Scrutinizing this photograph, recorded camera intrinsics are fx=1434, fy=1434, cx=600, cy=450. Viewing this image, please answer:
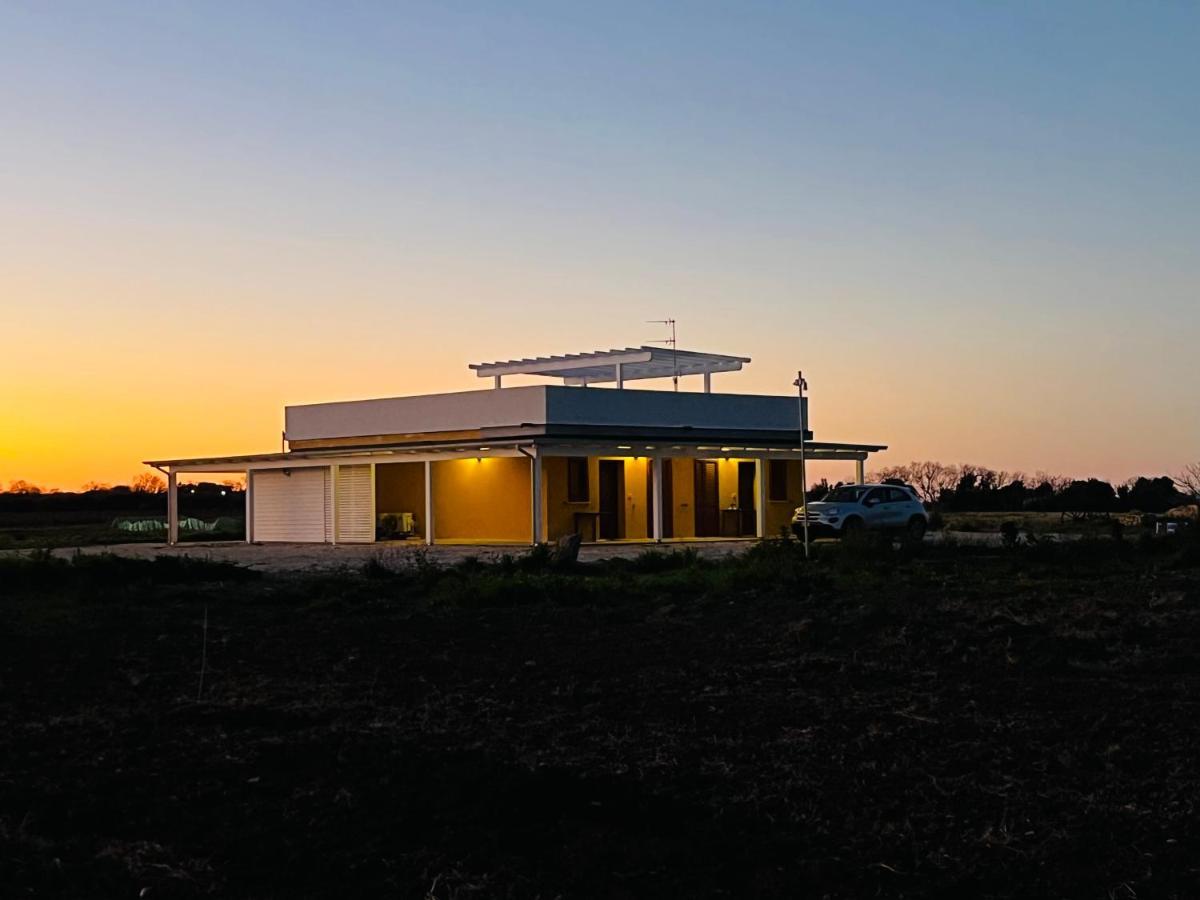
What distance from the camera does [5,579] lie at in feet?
58.3

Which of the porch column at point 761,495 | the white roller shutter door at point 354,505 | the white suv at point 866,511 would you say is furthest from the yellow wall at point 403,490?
the white suv at point 866,511

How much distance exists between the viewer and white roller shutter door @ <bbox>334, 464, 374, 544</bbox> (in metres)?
33.1

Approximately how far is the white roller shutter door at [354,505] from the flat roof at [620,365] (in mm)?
4057

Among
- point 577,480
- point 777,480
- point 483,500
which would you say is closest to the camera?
point 577,480

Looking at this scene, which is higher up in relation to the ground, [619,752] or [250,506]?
[250,506]

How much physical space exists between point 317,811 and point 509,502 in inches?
1015

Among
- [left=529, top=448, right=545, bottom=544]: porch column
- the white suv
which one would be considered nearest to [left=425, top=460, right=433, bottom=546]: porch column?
[left=529, top=448, right=545, bottom=544]: porch column

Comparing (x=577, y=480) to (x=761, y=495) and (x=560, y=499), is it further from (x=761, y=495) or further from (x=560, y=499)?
(x=761, y=495)

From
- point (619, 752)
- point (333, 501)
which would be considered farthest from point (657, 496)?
point (619, 752)

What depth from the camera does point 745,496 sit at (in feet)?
110

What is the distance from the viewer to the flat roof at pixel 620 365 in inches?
1278

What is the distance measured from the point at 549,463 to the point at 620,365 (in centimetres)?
333

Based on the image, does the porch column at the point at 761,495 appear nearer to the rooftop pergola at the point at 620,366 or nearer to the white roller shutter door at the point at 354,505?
the rooftop pergola at the point at 620,366

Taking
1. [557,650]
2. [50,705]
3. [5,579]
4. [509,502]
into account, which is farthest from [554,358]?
[50,705]
